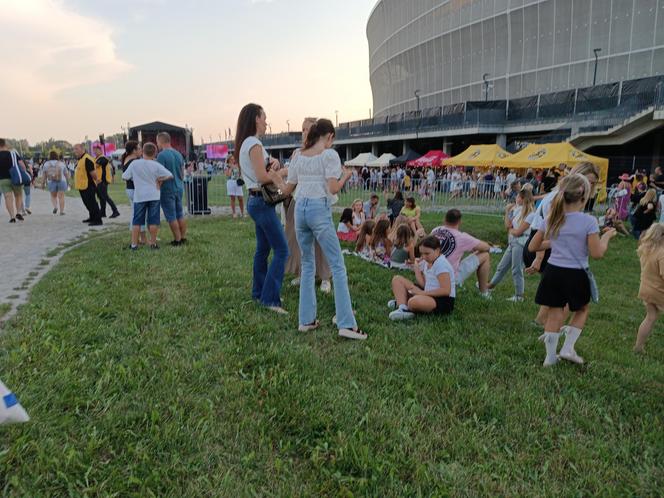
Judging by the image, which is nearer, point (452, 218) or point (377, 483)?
point (377, 483)

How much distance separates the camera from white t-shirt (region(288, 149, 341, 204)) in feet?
13.1

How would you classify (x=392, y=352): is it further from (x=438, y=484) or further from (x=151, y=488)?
(x=151, y=488)

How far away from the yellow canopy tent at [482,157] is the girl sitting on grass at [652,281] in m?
21.1

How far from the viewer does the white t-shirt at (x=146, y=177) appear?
7.62 metres

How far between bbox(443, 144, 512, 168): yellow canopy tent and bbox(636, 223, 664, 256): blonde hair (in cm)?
2103

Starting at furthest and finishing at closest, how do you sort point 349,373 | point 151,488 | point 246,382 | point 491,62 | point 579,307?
1. point 491,62
2. point 579,307
3. point 349,373
4. point 246,382
5. point 151,488

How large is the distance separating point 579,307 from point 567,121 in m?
35.6

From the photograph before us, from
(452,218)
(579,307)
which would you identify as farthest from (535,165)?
(579,307)

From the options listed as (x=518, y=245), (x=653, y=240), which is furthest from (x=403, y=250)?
(x=653, y=240)

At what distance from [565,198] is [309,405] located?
2.65m

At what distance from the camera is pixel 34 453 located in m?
2.46

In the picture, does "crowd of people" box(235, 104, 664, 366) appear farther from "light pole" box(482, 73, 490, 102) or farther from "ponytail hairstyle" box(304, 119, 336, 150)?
"light pole" box(482, 73, 490, 102)

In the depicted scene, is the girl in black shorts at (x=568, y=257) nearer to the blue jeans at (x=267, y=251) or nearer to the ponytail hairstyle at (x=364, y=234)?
the blue jeans at (x=267, y=251)

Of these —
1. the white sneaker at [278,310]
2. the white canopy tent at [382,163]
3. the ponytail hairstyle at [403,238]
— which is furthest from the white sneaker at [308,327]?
the white canopy tent at [382,163]
